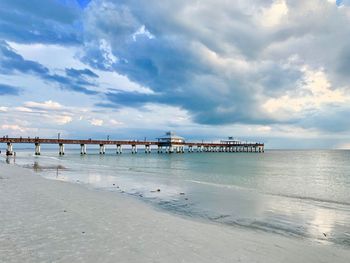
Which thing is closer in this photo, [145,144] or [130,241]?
[130,241]

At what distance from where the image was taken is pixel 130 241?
7.44 metres

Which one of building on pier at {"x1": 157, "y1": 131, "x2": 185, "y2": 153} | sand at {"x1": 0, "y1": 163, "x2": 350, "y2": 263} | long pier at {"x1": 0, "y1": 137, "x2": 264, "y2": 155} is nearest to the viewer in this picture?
sand at {"x1": 0, "y1": 163, "x2": 350, "y2": 263}

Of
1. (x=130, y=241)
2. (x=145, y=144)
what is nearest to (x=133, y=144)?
(x=145, y=144)

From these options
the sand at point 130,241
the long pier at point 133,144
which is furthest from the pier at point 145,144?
the sand at point 130,241

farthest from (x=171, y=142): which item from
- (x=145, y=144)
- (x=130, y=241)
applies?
(x=130, y=241)

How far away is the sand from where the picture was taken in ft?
20.9

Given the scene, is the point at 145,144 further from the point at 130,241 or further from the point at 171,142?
the point at 130,241

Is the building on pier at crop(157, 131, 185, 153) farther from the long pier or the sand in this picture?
the sand

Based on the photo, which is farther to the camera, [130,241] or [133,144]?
[133,144]

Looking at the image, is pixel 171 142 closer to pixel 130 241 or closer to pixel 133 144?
pixel 133 144

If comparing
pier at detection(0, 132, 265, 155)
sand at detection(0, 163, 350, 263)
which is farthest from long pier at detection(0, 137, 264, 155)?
sand at detection(0, 163, 350, 263)

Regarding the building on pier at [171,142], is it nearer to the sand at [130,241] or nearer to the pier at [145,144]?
the pier at [145,144]

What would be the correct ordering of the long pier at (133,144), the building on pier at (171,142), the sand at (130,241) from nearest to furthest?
the sand at (130,241), the long pier at (133,144), the building on pier at (171,142)

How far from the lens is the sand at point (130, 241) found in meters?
6.36
